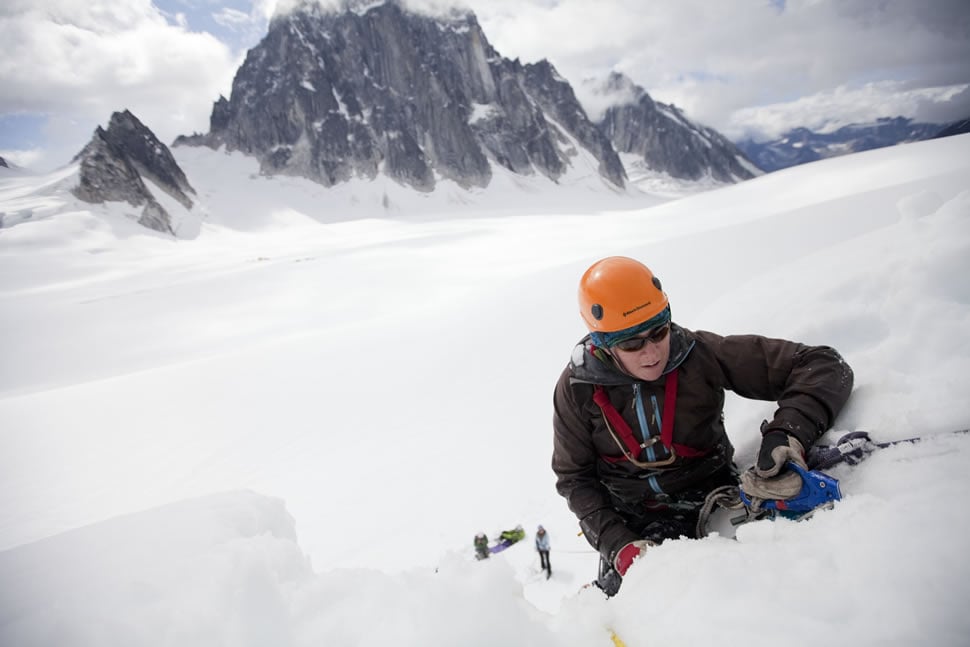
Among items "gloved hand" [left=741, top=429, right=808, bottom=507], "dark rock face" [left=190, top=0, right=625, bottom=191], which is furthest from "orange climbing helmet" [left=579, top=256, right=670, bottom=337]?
"dark rock face" [left=190, top=0, right=625, bottom=191]

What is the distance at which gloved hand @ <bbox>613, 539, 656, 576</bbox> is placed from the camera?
2.27 m

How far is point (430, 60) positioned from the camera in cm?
12094

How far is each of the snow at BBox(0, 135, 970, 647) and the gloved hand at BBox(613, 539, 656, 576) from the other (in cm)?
38

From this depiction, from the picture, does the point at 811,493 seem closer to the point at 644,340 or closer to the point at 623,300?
the point at 644,340

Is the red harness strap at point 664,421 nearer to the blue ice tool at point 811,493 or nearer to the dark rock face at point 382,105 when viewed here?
the blue ice tool at point 811,493

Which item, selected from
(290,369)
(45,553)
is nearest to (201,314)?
(290,369)

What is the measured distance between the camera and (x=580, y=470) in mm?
2650

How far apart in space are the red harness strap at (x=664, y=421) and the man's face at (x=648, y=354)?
14 cm

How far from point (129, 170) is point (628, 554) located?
80.9 meters

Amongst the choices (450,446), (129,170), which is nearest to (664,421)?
(450,446)

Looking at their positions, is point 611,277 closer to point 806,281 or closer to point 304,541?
point 806,281

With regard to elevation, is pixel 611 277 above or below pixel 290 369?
above

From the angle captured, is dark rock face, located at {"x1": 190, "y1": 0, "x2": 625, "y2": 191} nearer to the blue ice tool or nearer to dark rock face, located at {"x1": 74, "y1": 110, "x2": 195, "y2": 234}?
dark rock face, located at {"x1": 74, "y1": 110, "x2": 195, "y2": 234}

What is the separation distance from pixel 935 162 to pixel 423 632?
855 inches
